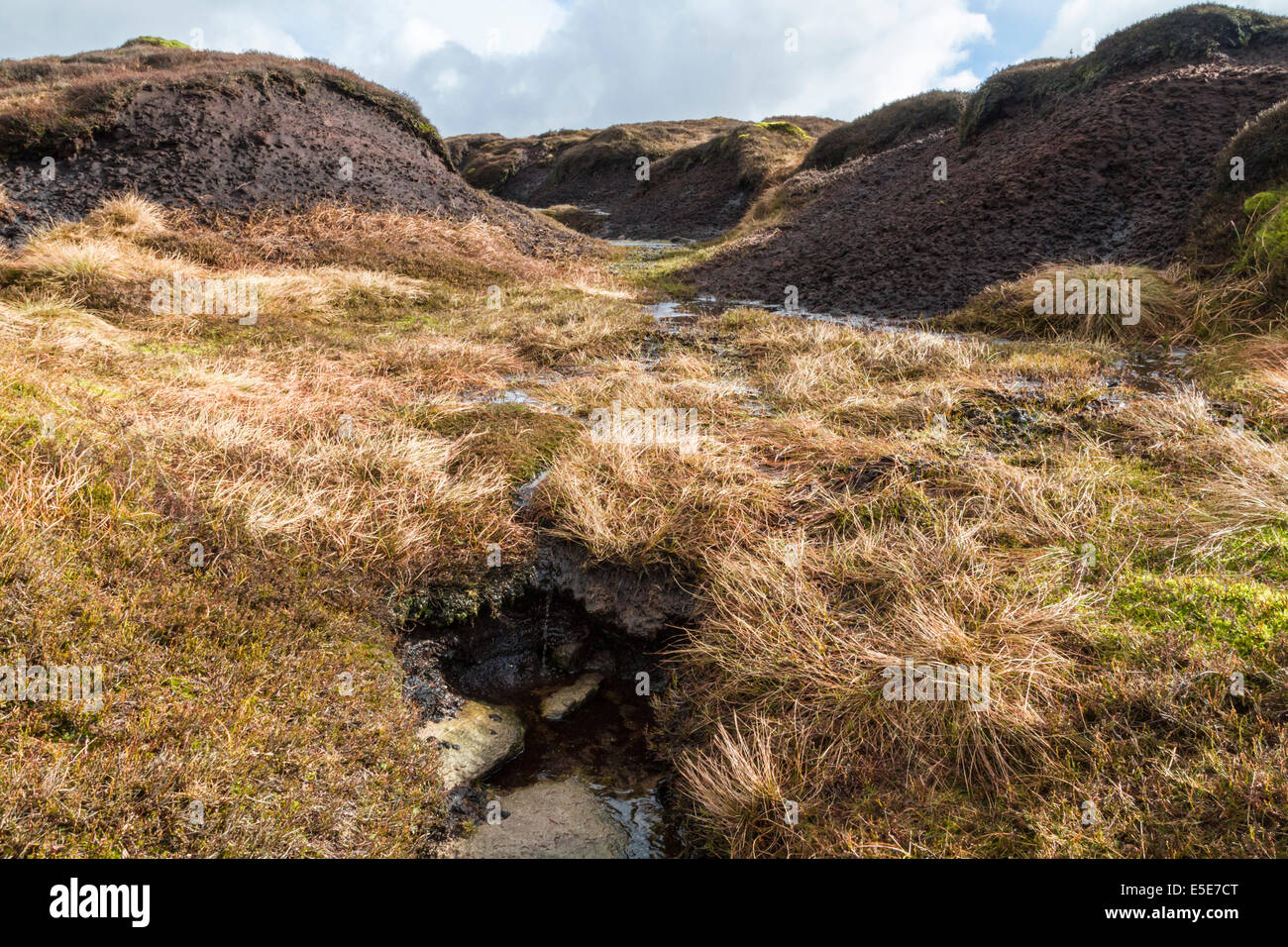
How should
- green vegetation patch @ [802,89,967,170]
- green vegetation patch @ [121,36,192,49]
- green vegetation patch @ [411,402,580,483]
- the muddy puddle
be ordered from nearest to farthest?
the muddy puddle, green vegetation patch @ [411,402,580,483], green vegetation patch @ [802,89,967,170], green vegetation patch @ [121,36,192,49]

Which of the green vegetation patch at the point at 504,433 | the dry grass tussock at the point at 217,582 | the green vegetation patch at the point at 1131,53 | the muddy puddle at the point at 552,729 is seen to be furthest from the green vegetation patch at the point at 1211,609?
the green vegetation patch at the point at 1131,53

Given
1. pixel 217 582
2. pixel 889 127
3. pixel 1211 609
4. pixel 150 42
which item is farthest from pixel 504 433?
pixel 150 42

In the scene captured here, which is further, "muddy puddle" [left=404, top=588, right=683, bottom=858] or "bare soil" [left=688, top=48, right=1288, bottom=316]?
"bare soil" [left=688, top=48, right=1288, bottom=316]

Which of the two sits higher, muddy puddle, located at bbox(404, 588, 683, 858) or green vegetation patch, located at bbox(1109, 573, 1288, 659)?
green vegetation patch, located at bbox(1109, 573, 1288, 659)

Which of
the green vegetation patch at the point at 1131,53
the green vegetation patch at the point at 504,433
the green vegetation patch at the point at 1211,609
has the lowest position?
the green vegetation patch at the point at 1211,609

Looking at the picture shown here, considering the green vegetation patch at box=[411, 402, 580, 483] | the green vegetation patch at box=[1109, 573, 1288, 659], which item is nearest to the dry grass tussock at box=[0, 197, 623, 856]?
the green vegetation patch at box=[411, 402, 580, 483]

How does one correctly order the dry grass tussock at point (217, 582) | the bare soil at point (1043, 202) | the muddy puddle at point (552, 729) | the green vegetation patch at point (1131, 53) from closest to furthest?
the dry grass tussock at point (217, 582) → the muddy puddle at point (552, 729) → the bare soil at point (1043, 202) → the green vegetation patch at point (1131, 53)

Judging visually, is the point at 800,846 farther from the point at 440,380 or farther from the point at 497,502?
the point at 440,380

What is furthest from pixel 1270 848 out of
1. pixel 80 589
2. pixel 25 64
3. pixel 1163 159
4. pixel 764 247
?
pixel 25 64

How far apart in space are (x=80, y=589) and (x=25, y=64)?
35307 mm

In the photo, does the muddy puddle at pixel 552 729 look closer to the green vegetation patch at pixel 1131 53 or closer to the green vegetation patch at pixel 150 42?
the green vegetation patch at pixel 1131 53

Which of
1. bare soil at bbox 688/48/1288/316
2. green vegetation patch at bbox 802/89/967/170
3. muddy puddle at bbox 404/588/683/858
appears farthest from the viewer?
green vegetation patch at bbox 802/89/967/170

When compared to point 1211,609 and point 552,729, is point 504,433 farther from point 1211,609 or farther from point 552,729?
point 1211,609

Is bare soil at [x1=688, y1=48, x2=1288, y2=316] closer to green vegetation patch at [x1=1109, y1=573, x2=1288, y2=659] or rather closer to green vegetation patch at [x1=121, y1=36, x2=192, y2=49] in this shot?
green vegetation patch at [x1=1109, y1=573, x2=1288, y2=659]
